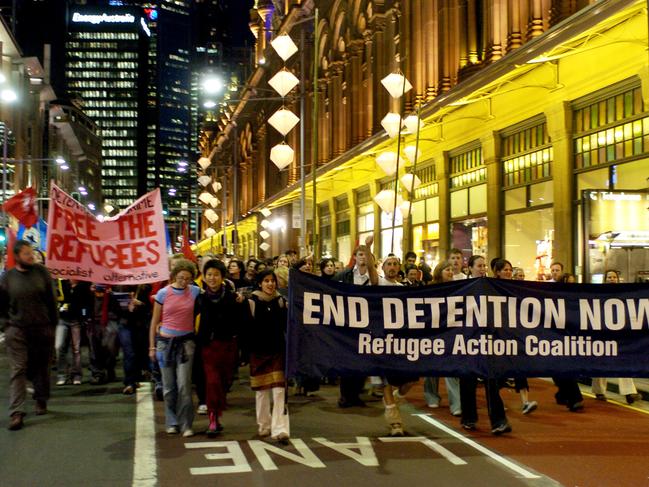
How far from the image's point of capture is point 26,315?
927 centimetres

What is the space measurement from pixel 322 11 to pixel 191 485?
38.0m

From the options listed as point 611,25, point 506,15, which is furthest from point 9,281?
point 506,15

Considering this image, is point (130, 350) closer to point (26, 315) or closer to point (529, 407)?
point (26, 315)

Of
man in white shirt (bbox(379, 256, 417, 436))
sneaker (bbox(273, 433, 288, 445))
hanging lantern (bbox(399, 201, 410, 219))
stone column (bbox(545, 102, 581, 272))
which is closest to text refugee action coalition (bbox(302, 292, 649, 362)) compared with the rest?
man in white shirt (bbox(379, 256, 417, 436))

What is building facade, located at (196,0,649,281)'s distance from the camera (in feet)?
51.5

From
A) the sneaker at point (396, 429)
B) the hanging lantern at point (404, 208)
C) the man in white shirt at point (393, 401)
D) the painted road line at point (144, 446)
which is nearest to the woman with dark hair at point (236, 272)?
the painted road line at point (144, 446)

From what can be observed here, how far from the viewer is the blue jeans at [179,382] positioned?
8680mm

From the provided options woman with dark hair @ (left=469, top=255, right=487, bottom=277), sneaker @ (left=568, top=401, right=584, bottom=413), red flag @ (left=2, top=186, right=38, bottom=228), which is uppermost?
red flag @ (left=2, top=186, right=38, bottom=228)

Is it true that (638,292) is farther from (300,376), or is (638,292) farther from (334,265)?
(334,265)

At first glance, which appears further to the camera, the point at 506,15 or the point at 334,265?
the point at 506,15

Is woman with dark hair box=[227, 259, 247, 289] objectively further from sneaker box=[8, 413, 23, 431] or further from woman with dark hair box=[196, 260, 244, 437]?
sneaker box=[8, 413, 23, 431]

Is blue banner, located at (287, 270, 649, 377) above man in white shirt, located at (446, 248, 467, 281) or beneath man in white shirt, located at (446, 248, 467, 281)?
beneath

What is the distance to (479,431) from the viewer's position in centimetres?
893

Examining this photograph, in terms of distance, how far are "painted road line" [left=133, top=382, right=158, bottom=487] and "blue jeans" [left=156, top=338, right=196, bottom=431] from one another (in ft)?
1.01
